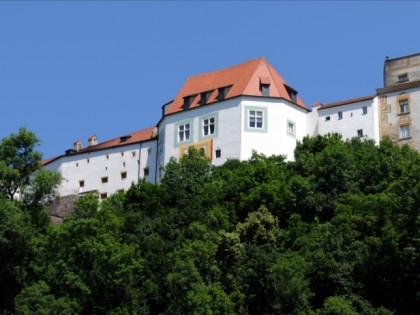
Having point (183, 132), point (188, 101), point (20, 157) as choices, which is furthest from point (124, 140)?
point (20, 157)

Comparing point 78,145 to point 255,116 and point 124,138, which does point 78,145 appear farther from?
point 255,116

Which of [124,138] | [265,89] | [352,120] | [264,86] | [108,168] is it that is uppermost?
[264,86]

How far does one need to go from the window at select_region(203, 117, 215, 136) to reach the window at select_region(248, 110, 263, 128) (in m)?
3.12

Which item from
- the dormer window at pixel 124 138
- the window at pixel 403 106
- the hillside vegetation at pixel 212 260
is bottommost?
the hillside vegetation at pixel 212 260

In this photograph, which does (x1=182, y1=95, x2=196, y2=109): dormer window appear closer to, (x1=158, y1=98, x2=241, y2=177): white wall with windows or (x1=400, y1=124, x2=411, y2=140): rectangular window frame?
(x1=158, y1=98, x2=241, y2=177): white wall with windows

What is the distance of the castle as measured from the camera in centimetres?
6994

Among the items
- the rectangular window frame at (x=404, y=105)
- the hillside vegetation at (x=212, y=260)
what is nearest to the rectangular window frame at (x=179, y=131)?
the rectangular window frame at (x=404, y=105)

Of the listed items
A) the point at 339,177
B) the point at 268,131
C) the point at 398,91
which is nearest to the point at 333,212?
the point at 339,177

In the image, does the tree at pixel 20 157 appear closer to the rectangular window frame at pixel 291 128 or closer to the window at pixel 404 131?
the rectangular window frame at pixel 291 128

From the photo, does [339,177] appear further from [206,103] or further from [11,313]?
[11,313]

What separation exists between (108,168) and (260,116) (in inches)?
638

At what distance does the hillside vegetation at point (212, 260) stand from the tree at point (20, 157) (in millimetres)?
731

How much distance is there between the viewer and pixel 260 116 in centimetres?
7038

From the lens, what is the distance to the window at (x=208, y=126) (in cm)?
7125
